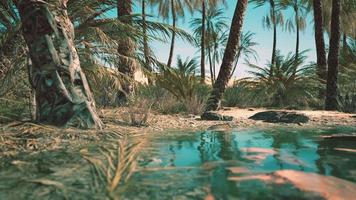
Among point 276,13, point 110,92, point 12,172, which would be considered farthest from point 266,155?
point 276,13

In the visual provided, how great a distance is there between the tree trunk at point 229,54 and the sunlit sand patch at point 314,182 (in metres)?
8.00

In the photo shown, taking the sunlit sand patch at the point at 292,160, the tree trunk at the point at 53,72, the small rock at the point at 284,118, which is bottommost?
the sunlit sand patch at the point at 292,160

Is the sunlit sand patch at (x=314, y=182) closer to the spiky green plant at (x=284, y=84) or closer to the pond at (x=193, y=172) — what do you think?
the pond at (x=193, y=172)

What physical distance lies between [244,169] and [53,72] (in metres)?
3.16

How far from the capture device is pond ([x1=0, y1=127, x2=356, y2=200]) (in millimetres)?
2510

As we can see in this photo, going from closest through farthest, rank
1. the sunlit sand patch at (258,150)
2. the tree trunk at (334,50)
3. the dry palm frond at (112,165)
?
the dry palm frond at (112,165)
the sunlit sand patch at (258,150)
the tree trunk at (334,50)

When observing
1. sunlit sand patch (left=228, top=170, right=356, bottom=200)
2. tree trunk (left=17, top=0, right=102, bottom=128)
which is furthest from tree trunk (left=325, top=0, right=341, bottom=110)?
sunlit sand patch (left=228, top=170, right=356, bottom=200)

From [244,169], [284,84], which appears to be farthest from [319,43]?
[244,169]

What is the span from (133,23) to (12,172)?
5.26 m

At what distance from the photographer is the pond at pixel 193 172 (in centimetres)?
251

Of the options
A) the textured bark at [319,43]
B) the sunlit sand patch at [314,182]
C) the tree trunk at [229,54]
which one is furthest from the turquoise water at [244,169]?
the textured bark at [319,43]

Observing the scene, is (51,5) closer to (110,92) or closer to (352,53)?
(110,92)

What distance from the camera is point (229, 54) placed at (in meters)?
11.3

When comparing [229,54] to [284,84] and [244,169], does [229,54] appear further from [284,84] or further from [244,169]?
[244,169]
